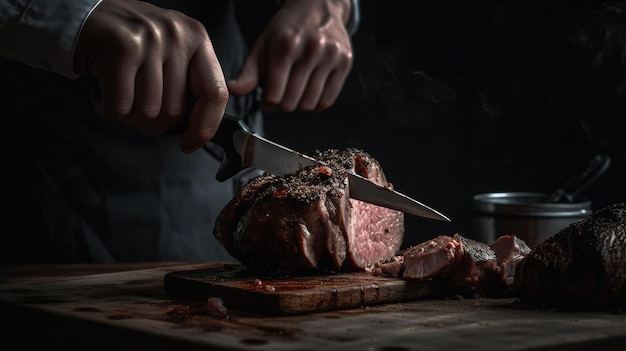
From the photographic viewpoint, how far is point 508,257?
9.45 feet

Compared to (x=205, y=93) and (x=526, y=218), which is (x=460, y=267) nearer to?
(x=205, y=93)

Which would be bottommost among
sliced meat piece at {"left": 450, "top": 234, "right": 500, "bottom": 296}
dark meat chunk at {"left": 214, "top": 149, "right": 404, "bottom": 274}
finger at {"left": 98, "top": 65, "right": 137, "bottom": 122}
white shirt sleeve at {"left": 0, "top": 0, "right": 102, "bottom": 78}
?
sliced meat piece at {"left": 450, "top": 234, "right": 500, "bottom": 296}

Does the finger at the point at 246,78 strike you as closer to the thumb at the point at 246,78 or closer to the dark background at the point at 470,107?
the thumb at the point at 246,78

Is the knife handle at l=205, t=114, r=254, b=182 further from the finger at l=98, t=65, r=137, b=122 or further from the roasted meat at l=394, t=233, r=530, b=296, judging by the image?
the roasted meat at l=394, t=233, r=530, b=296

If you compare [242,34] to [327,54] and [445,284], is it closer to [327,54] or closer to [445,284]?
[327,54]

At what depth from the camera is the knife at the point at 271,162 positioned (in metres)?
2.97

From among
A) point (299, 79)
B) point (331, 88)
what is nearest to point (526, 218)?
point (331, 88)

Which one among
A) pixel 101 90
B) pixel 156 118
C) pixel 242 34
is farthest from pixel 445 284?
pixel 242 34

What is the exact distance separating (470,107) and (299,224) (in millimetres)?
2842

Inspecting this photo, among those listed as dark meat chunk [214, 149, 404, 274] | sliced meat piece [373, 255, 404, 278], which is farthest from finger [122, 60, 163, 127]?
sliced meat piece [373, 255, 404, 278]

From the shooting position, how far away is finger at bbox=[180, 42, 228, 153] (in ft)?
9.31

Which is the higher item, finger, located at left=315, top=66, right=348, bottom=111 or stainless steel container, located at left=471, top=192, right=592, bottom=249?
finger, located at left=315, top=66, right=348, bottom=111

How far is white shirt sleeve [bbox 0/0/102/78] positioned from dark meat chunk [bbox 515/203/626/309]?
153 cm

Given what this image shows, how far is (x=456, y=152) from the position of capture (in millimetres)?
5445
